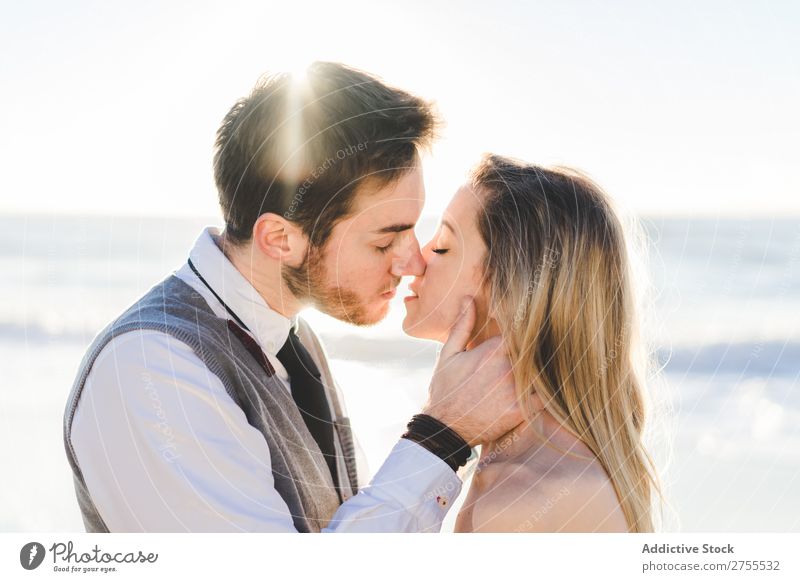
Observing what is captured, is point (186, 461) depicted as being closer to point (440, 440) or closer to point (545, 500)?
point (440, 440)

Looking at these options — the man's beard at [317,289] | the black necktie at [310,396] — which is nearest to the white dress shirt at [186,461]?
the black necktie at [310,396]

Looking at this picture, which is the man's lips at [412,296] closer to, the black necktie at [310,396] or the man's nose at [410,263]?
the man's nose at [410,263]

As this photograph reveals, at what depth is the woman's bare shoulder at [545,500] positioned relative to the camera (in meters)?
2.77

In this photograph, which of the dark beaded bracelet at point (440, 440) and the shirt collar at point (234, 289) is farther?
the shirt collar at point (234, 289)

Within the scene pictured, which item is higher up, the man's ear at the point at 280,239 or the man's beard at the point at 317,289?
the man's ear at the point at 280,239

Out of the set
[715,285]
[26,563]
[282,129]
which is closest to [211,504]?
[26,563]

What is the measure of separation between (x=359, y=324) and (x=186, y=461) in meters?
1.09

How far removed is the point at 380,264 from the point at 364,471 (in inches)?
35.2

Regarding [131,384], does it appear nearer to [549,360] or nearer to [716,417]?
[549,360]

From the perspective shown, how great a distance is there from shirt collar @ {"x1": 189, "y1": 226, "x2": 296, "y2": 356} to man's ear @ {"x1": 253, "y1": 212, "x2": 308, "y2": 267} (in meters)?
0.16

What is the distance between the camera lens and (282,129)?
325cm

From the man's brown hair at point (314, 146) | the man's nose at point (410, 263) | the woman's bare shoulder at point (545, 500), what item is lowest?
Result: the woman's bare shoulder at point (545, 500)

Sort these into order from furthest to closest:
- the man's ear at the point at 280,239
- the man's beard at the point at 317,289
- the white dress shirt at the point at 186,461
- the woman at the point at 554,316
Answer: the man's beard at the point at 317,289
the man's ear at the point at 280,239
the woman at the point at 554,316
the white dress shirt at the point at 186,461

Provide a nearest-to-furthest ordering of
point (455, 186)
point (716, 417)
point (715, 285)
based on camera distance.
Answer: point (455, 186)
point (716, 417)
point (715, 285)
